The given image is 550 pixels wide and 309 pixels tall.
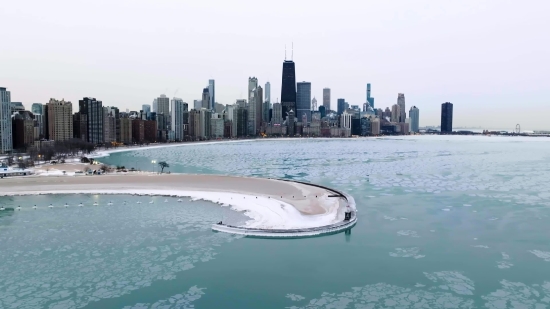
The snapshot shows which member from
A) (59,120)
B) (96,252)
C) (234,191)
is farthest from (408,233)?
(59,120)

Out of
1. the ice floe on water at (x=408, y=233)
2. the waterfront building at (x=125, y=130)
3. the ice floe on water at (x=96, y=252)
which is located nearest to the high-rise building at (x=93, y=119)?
the waterfront building at (x=125, y=130)

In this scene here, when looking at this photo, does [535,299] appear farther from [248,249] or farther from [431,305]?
[248,249]

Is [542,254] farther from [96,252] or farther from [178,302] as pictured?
[96,252]

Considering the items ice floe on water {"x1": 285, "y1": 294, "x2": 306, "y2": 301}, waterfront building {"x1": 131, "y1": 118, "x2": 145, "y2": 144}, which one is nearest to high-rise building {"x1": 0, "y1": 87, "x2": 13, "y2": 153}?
waterfront building {"x1": 131, "y1": 118, "x2": 145, "y2": 144}

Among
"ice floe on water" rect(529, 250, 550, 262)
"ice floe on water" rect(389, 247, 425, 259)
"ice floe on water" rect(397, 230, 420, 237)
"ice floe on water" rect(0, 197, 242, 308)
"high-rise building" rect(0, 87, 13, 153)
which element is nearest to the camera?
"ice floe on water" rect(0, 197, 242, 308)

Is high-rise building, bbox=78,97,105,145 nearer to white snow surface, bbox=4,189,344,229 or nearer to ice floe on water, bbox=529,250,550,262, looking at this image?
white snow surface, bbox=4,189,344,229

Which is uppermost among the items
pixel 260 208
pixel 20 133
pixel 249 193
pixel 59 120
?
pixel 59 120

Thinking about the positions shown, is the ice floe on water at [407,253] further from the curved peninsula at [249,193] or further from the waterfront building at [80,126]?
the waterfront building at [80,126]

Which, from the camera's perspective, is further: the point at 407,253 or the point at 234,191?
the point at 234,191
